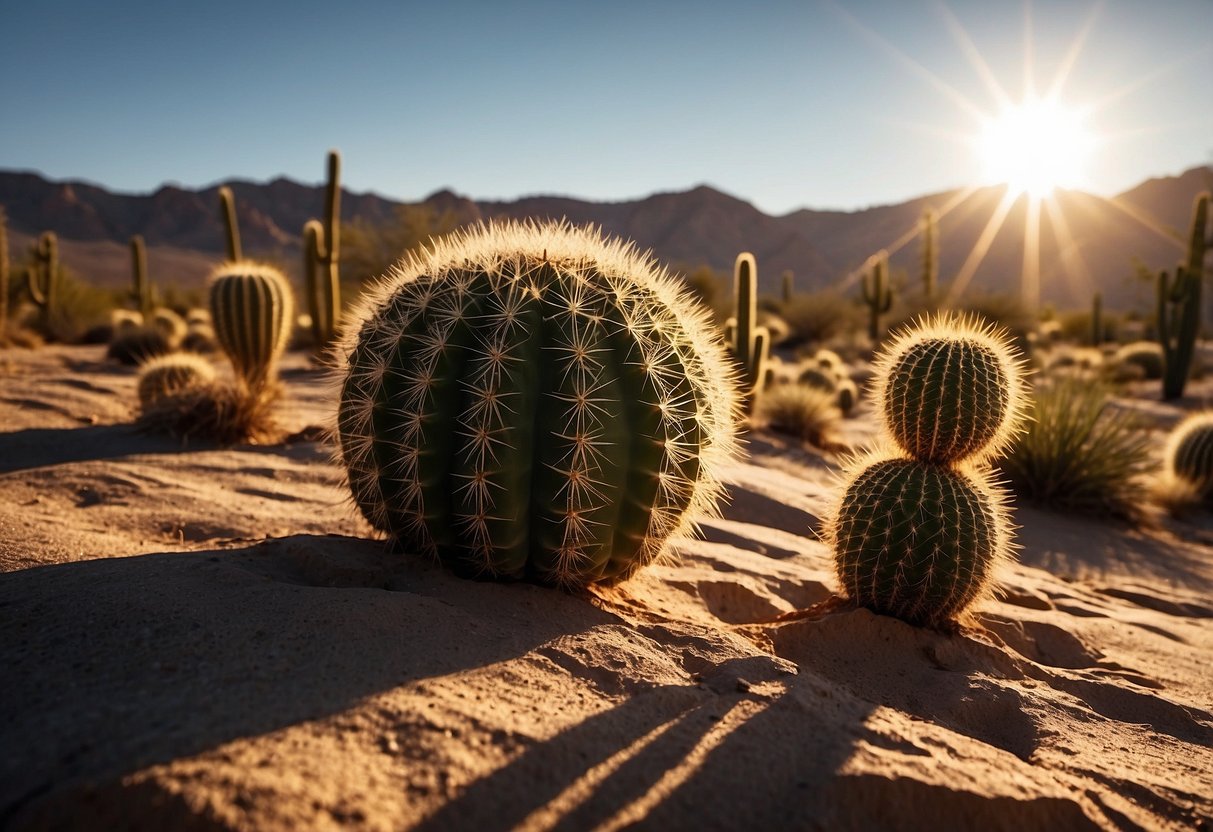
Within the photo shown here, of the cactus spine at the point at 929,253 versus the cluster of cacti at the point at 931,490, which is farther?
the cactus spine at the point at 929,253

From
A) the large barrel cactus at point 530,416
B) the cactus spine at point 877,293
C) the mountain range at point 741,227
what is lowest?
the large barrel cactus at point 530,416

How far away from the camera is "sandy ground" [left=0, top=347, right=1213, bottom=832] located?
63.2 inches

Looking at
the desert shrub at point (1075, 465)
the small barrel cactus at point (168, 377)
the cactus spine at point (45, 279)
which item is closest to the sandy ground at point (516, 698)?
the small barrel cactus at point (168, 377)

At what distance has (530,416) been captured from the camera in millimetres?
2727

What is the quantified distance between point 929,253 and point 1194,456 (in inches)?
564

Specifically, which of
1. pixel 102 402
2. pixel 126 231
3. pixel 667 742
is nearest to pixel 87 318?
pixel 102 402

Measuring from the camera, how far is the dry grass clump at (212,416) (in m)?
6.46

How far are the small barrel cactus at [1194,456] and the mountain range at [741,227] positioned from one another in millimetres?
53320

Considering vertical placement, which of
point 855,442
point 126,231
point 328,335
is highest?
point 126,231

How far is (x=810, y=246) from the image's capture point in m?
74.6

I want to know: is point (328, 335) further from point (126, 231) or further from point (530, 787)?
point (126, 231)

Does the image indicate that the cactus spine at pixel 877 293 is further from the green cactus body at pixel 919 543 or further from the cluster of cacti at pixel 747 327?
the green cactus body at pixel 919 543

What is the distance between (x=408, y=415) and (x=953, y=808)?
2.02 metres

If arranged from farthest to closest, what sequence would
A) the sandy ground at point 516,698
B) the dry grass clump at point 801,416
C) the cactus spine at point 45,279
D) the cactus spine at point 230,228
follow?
1. the cactus spine at point 45,279
2. the cactus spine at point 230,228
3. the dry grass clump at point 801,416
4. the sandy ground at point 516,698
